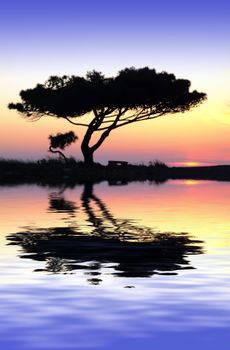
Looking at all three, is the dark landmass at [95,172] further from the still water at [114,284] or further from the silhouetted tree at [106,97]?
the still water at [114,284]

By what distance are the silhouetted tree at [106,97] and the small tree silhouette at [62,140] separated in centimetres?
130

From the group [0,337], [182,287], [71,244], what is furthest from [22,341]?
[71,244]

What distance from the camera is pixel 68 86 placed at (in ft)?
236

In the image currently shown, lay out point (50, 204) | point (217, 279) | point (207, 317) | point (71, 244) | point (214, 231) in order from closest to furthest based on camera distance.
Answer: point (207, 317) → point (217, 279) → point (71, 244) → point (214, 231) → point (50, 204)

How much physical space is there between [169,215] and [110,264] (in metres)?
11.7

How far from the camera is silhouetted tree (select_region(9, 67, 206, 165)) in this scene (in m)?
69.4

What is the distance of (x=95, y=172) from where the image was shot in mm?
65375

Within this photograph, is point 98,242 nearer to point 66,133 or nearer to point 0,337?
point 0,337

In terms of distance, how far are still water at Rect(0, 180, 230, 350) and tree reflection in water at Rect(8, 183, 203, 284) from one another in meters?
0.02

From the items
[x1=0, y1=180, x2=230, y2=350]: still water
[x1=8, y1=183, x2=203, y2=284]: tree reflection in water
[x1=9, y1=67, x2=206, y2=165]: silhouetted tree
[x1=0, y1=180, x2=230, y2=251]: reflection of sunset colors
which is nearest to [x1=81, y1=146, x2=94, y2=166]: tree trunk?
[x1=9, y1=67, x2=206, y2=165]: silhouetted tree

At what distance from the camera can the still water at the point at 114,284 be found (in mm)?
7980

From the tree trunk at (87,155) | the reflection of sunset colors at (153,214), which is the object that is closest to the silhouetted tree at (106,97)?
the tree trunk at (87,155)

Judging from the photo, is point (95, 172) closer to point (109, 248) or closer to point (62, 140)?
point (62, 140)

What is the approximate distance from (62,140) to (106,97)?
6065 millimetres
